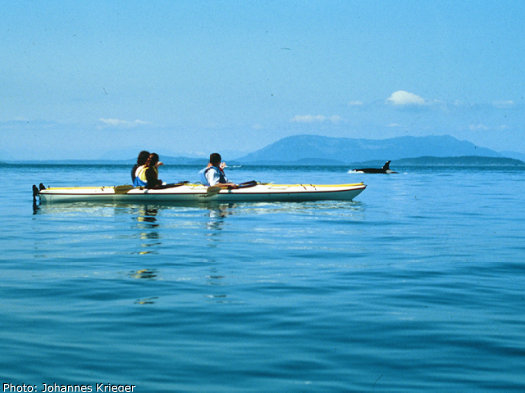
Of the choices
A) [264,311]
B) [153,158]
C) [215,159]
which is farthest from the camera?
[215,159]

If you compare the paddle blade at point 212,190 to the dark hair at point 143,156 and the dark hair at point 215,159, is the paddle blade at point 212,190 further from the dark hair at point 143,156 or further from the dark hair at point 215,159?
the dark hair at point 143,156

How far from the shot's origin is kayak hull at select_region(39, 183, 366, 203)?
22.5m

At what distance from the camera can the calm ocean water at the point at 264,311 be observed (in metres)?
5.18

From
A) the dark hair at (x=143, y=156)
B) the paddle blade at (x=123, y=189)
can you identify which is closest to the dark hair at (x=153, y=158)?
the dark hair at (x=143, y=156)

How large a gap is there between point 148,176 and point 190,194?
A: 5.24ft

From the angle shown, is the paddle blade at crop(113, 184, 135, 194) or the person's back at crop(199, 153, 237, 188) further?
the paddle blade at crop(113, 184, 135, 194)

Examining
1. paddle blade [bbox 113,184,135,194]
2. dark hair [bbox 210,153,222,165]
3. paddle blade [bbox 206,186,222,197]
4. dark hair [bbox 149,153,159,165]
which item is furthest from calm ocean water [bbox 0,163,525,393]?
paddle blade [bbox 206,186,222,197]

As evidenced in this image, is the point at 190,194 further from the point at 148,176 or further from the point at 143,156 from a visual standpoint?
the point at 143,156

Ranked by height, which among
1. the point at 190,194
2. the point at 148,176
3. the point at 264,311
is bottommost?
the point at 264,311

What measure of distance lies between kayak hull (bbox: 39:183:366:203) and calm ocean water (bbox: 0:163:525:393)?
23.7 ft

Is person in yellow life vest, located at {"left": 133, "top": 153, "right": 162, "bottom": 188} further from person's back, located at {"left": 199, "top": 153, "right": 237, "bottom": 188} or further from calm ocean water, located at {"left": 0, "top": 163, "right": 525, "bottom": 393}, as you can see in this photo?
calm ocean water, located at {"left": 0, "top": 163, "right": 525, "bottom": 393}

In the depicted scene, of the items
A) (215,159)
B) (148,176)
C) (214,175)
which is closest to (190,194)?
(214,175)

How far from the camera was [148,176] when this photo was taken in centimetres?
2236

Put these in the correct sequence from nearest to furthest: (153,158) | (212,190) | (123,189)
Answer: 1. (153,158)
2. (123,189)
3. (212,190)
